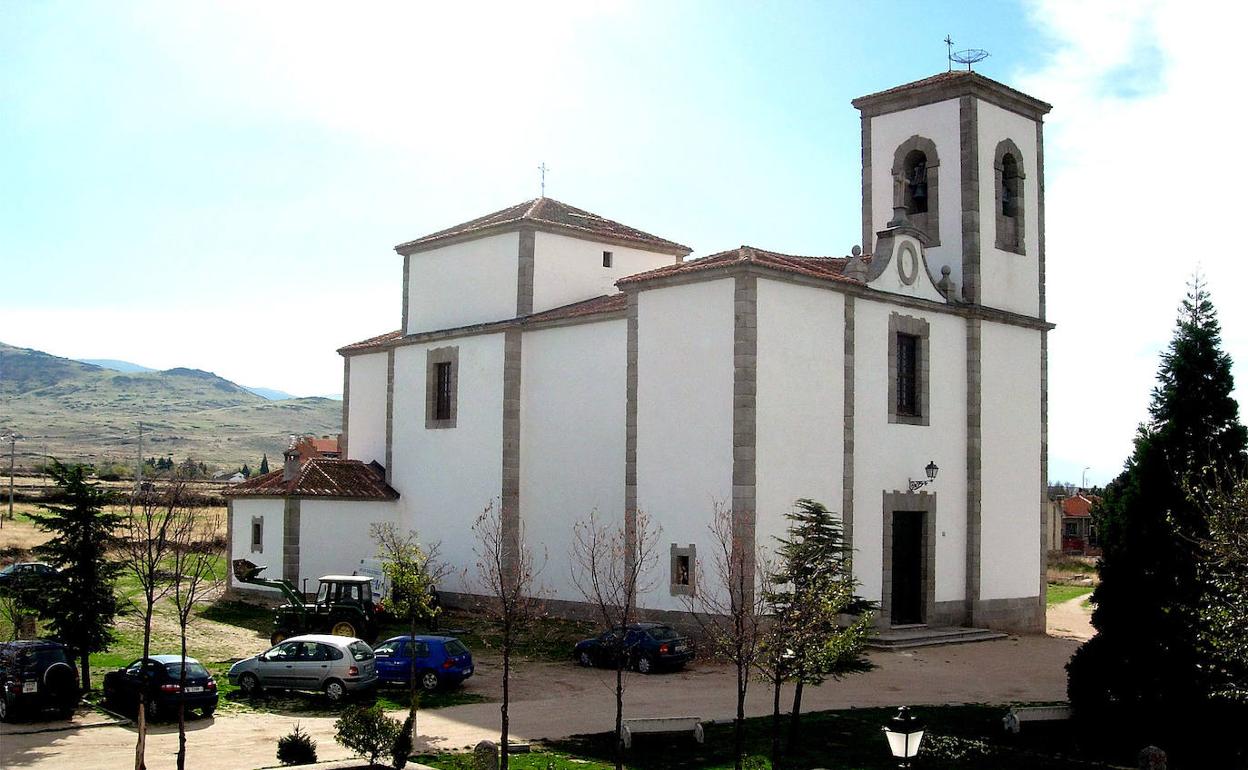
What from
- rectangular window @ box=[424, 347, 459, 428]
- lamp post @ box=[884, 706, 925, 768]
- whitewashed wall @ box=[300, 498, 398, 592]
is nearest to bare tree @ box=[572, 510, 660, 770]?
rectangular window @ box=[424, 347, 459, 428]

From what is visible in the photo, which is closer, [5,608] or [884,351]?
[5,608]

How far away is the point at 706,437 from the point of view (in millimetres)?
28141

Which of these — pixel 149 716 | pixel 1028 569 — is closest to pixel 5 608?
pixel 149 716

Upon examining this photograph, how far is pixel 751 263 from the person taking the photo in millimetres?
27422

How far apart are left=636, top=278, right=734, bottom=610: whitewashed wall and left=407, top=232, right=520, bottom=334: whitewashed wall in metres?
6.61

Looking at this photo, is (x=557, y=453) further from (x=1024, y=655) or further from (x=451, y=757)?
(x=451, y=757)

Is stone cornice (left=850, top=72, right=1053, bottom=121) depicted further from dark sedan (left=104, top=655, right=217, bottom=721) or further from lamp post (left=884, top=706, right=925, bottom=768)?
lamp post (left=884, top=706, right=925, bottom=768)

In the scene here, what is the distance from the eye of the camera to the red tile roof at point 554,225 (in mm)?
35625

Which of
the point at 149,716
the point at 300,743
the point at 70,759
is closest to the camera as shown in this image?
the point at 300,743

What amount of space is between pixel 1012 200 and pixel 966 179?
2.58 meters

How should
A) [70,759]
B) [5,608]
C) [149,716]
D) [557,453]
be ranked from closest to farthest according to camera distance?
[70,759]
[149,716]
[5,608]
[557,453]

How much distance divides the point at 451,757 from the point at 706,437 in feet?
38.6

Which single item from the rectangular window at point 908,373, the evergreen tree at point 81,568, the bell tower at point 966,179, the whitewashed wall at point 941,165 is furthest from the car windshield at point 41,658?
the whitewashed wall at point 941,165

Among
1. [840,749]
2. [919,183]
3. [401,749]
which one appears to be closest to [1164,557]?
[840,749]
